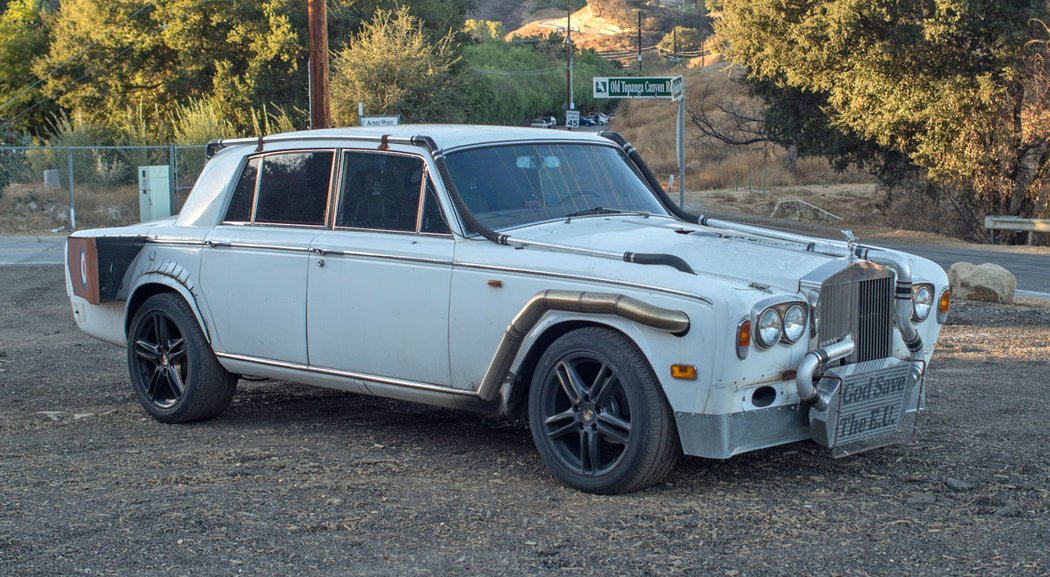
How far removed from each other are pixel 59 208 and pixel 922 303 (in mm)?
25223

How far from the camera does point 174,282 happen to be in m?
7.21

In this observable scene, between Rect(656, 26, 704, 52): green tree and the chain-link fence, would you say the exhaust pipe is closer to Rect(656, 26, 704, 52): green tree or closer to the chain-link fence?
the chain-link fence

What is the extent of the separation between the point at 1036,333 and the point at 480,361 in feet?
23.4

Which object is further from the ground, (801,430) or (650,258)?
(650,258)

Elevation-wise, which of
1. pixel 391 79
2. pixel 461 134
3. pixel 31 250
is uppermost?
pixel 391 79

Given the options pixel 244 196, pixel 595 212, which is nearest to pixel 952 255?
pixel 595 212

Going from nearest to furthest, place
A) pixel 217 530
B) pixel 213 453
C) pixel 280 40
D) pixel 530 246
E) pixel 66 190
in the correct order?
pixel 217 530, pixel 530 246, pixel 213 453, pixel 66 190, pixel 280 40

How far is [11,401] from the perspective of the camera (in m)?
8.02

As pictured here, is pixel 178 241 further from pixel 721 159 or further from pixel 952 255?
pixel 721 159

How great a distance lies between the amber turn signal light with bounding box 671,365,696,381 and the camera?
16.5 feet

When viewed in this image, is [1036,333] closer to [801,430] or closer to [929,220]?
[801,430]

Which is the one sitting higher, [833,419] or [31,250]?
[833,419]

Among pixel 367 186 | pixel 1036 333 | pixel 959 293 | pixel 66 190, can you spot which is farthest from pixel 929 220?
pixel 367 186

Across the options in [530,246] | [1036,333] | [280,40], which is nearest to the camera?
[530,246]
